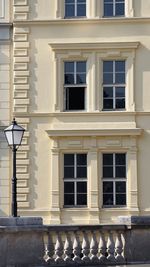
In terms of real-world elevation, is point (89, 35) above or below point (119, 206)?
above

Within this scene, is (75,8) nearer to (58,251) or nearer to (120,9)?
(120,9)

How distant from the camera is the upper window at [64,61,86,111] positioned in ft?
87.7

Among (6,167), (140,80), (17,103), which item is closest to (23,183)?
(6,167)

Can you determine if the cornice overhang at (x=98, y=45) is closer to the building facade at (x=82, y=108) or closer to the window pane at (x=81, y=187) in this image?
the building facade at (x=82, y=108)

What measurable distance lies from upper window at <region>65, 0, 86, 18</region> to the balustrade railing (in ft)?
49.3

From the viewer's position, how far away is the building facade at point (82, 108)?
26.1 m

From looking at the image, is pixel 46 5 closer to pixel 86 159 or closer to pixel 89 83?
pixel 89 83

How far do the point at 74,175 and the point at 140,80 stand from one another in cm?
450

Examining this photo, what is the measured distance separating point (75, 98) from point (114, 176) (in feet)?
11.3

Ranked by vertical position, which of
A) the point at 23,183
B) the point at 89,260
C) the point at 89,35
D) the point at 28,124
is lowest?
the point at 89,260

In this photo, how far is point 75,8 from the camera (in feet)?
89.1

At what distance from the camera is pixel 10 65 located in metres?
27.1

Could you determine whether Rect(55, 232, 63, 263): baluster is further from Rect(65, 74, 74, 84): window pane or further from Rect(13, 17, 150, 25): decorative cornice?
Rect(13, 17, 150, 25): decorative cornice

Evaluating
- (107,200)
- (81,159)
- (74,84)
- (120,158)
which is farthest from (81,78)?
(107,200)
